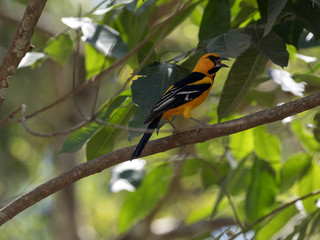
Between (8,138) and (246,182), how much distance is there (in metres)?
5.68

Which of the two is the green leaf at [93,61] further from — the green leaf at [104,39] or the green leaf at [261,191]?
the green leaf at [261,191]

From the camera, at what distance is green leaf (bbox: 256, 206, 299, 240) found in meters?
3.92

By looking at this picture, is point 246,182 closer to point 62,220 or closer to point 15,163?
point 62,220

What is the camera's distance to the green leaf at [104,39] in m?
3.61

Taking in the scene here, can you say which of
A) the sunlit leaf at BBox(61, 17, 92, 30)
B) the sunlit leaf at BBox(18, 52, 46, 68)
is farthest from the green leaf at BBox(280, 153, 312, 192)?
the sunlit leaf at BBox(18, 52, 46, 68)

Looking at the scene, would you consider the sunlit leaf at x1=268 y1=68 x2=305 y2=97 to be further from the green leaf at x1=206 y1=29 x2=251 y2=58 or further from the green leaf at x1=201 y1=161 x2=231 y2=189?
the green leaf at x1=201 y1=161 x2=231 y2=189

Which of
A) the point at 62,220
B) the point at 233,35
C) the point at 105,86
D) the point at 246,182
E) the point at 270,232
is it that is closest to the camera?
the point at 233,35

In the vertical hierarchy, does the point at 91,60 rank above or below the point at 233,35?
above

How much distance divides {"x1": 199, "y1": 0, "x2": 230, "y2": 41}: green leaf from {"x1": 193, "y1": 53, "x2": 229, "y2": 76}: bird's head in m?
Result: 0.24

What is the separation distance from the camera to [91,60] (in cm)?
410

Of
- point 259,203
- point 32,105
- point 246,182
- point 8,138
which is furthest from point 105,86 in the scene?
point 259,203

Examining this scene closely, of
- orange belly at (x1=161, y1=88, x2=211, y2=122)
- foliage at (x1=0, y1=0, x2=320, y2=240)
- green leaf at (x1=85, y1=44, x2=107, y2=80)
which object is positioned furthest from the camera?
green leaf at (x1=85, y1=44, x2=107, y2=80)

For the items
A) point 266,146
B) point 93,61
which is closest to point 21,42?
point 93,61

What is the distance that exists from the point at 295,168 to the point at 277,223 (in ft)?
1.67
